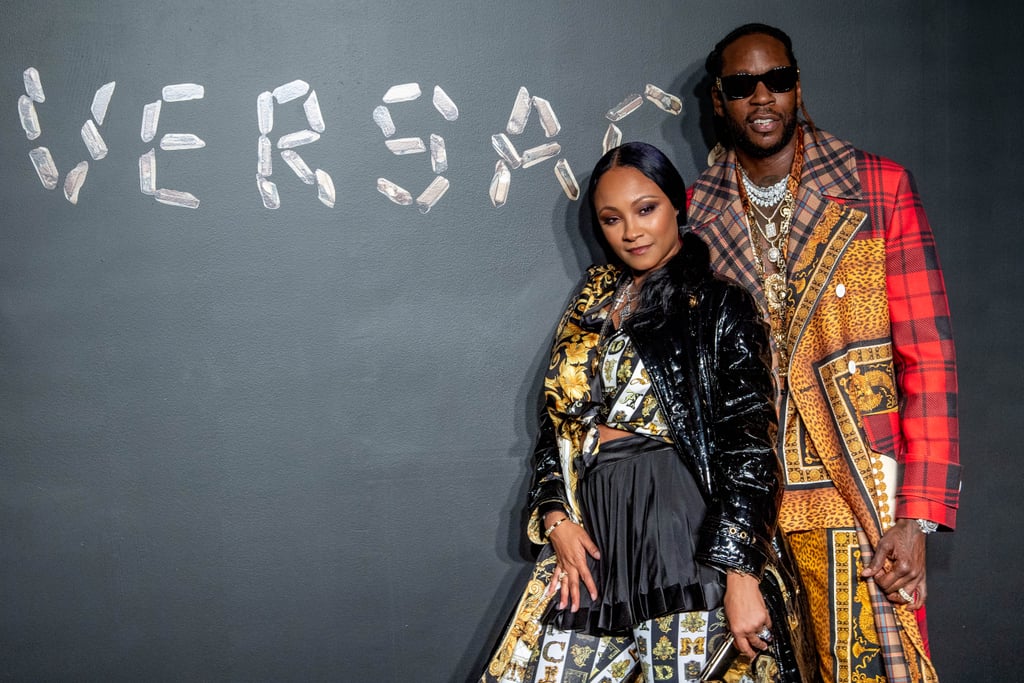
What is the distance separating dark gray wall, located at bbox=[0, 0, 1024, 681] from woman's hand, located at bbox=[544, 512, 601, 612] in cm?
68

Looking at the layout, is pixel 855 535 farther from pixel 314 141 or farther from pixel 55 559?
pixel 55 559

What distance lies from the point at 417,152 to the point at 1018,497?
2158 mm

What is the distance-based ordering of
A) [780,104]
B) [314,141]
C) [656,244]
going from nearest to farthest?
[656,244] → [780,104] → [314,141]

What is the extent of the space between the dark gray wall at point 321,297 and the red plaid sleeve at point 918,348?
58 centimetres

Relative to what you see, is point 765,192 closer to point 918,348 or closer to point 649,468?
point 918,348

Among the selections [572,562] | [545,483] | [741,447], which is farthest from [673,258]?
[572,562]

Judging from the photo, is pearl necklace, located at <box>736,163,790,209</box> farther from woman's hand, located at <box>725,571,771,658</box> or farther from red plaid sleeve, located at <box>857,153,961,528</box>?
woman's hand, located at <box>725,571,771,658</box>

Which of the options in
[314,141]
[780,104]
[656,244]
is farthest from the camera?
[314,141]

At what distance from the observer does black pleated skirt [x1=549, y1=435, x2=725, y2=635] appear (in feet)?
6.93

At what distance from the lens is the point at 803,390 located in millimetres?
2451

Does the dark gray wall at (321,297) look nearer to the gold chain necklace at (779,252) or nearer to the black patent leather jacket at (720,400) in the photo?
the gold chain necklace at (779,252)

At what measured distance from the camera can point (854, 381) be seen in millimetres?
2416

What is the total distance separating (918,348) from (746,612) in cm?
84

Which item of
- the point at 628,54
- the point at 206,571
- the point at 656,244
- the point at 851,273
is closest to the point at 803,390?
the point at 851,273
